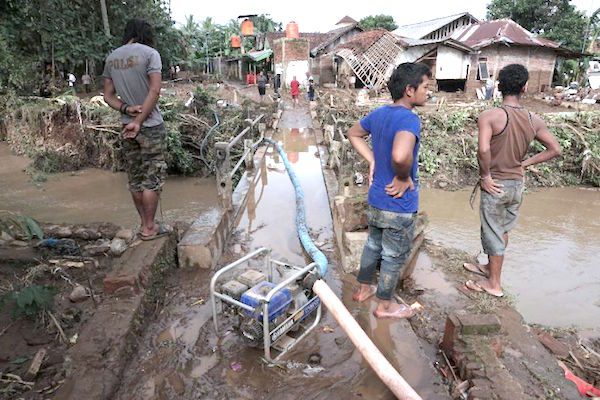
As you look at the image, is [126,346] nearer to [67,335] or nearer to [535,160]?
[67,335]

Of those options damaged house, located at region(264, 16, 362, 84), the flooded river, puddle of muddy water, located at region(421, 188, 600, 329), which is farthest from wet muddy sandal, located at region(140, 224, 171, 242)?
damaged house, located at region(264, 16, 362, 84)

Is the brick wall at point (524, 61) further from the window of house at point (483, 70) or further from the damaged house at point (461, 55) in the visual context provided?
the window of house at point (483, 70)

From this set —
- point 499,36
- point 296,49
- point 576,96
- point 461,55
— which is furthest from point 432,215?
point 296,49

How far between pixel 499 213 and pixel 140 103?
3.22 meters

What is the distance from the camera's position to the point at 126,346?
2768mm

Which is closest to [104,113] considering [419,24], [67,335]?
[67,335]

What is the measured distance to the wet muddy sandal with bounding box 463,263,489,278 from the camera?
419 centimetres

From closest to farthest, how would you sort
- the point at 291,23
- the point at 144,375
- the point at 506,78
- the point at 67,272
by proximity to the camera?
the point at 144,375
the point at 506,78
the point at 67,272
the point at 291,23

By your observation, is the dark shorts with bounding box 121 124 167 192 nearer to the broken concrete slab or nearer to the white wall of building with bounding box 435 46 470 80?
the broken concrete slab

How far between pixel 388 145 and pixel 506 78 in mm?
1333

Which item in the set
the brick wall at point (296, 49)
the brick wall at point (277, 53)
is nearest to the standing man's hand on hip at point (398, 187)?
the brick wall at point (296, 49)

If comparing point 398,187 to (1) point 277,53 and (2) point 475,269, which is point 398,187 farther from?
(1) point 277,53

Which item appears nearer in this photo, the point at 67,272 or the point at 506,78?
the point at 506,78

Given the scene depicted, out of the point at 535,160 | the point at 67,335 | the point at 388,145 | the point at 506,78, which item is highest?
the point at 506,78
